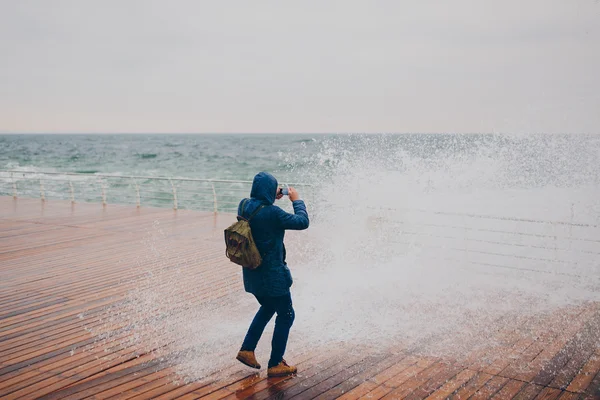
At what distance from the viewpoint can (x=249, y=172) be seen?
146 feet

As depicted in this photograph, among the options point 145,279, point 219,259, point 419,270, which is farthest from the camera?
point 219,259

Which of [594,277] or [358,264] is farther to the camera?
[358,264]

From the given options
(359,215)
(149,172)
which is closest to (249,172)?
(149,172)

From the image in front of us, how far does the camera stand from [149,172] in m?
47.3

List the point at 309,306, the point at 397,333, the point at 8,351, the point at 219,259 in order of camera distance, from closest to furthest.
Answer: the point at 8,351 < the point at 397,333 < the point at 309,306 < the point at 219,259

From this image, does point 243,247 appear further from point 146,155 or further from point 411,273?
point 146,155

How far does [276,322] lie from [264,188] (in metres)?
→ 0.95

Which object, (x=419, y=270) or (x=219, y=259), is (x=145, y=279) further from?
(x=419, y=270)

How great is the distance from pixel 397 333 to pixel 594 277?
3483mm

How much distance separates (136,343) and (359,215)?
5.36 metres

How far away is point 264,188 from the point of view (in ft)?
12.0

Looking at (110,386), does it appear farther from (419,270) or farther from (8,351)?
(419,270)

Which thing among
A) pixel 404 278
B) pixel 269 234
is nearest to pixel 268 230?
pixel 269 234

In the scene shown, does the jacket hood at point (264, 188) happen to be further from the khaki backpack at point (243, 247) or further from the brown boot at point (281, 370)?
the brown boot at point (281, 370)
